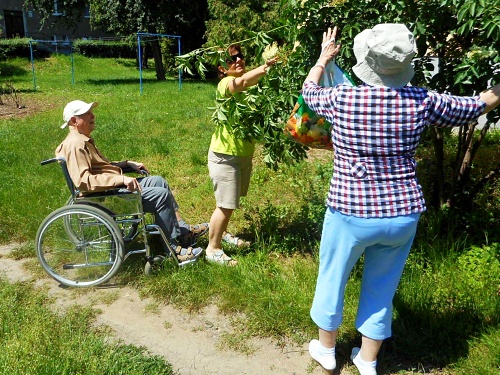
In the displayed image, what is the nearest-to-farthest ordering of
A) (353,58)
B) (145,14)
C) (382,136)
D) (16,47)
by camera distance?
1. (382,136)
2. (353,58)
3. (145,14)
4. (16,47)

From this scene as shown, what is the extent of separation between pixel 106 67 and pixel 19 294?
2900 centimetres

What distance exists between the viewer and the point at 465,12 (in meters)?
2.91

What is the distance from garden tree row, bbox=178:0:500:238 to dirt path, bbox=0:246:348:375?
4.51 feet

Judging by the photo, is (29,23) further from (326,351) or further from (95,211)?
(326,351)

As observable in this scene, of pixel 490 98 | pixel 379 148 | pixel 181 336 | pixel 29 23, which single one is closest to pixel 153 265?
pixel 181 336

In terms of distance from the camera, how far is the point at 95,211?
372 cm

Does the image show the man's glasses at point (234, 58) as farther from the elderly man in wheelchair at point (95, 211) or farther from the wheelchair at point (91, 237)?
the wheelchair at point (91, 237)

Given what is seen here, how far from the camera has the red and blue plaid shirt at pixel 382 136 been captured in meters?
2.33

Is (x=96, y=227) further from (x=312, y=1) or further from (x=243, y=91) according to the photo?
(x=312, y=1)

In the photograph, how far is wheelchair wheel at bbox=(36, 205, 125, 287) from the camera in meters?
3.78

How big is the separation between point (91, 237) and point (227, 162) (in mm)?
1186

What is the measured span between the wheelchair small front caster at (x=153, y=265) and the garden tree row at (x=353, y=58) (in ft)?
3.76

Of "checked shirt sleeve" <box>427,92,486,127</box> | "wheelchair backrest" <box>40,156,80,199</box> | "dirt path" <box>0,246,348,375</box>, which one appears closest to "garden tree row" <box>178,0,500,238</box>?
"checked shirt sleeve" <box>427,92,486,127</box>

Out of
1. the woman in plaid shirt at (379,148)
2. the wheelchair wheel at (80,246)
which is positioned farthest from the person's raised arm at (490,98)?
the wheelchair wheel at (80,246)
